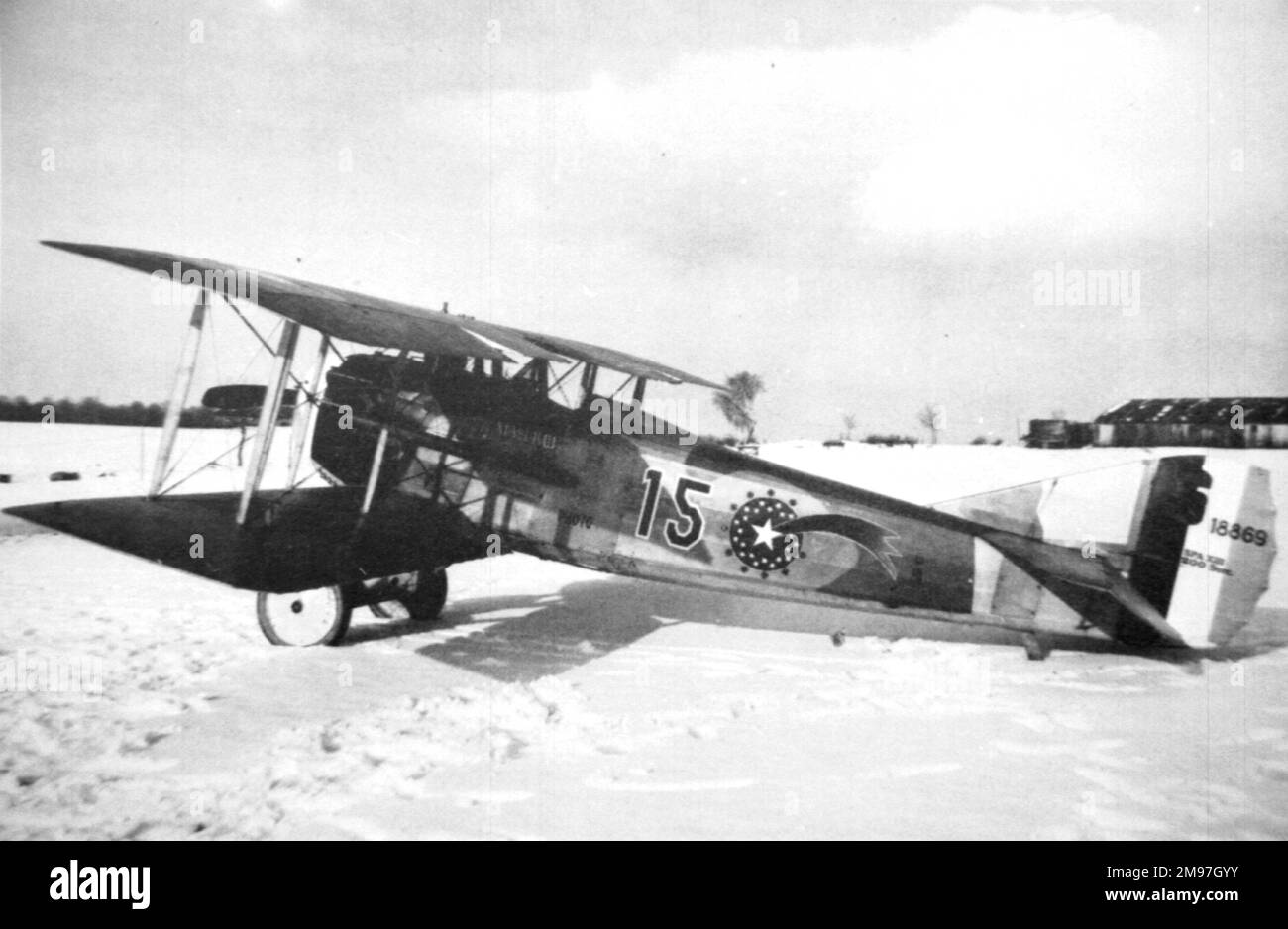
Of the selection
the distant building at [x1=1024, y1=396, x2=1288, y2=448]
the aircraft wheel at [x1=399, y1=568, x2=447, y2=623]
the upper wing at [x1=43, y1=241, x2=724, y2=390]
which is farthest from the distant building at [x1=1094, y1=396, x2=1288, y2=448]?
the upper wing at [x1=43, y1=241, x2=724, y2=390]

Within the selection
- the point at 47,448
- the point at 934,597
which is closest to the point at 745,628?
the point at 934,597

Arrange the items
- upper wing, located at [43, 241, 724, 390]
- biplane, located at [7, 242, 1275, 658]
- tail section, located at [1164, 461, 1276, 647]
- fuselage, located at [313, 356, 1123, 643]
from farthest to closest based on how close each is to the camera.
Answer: fuselage, located at [313, 356, 1123, 643]
tail section, located at [1164, 461, 1276, 647]
biplane, located at [7, 242, 1275, 658]
upper wing, located at [43, 241, 724, 390]

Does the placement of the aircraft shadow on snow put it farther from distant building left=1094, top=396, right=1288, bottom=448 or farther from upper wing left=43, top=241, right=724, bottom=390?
distant building left=1094, top=396, right=1288, bottom=448

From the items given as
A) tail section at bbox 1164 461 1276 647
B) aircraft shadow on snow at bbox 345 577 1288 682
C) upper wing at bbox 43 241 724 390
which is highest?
upper wing at bbox 43 241 724 390

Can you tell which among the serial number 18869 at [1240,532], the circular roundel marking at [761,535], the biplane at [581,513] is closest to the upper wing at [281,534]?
the biplane at [581,513]

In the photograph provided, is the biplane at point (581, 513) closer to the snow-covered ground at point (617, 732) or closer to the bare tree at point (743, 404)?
the snow-covered ground at point (617, 732)
